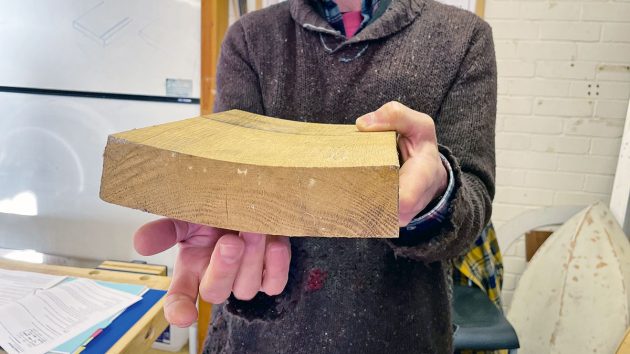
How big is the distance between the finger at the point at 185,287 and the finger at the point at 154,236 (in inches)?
1.0

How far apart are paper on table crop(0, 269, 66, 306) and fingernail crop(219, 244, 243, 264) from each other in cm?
76

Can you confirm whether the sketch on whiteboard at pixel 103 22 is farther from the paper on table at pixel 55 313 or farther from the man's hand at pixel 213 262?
the man's hand at pixel 213 262

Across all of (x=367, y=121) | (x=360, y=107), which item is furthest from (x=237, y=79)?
(x=367, y=121)

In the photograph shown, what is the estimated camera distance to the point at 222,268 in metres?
0.43

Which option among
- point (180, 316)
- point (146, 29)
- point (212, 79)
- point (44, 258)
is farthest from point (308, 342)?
point (44, 258)

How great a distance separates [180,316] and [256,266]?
9 centimetres

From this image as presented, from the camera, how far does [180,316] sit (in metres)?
0.46

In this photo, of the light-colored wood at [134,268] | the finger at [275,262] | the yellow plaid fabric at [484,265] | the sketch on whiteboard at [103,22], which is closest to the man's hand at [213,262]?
the finger at [275,262]

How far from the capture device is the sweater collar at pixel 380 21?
26.6 inches

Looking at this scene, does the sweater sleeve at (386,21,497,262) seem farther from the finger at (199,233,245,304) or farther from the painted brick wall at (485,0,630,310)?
the painted brick wall at (485,0,630,310)

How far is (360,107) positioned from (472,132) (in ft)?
0.51

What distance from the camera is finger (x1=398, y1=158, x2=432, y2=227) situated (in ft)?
1.32

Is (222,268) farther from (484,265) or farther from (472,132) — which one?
(484,265)

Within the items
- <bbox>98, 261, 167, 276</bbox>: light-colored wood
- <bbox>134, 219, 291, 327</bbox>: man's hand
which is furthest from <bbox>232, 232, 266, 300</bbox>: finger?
<bbox>98, 261, 167, 276</bbox>: light-colored wood
